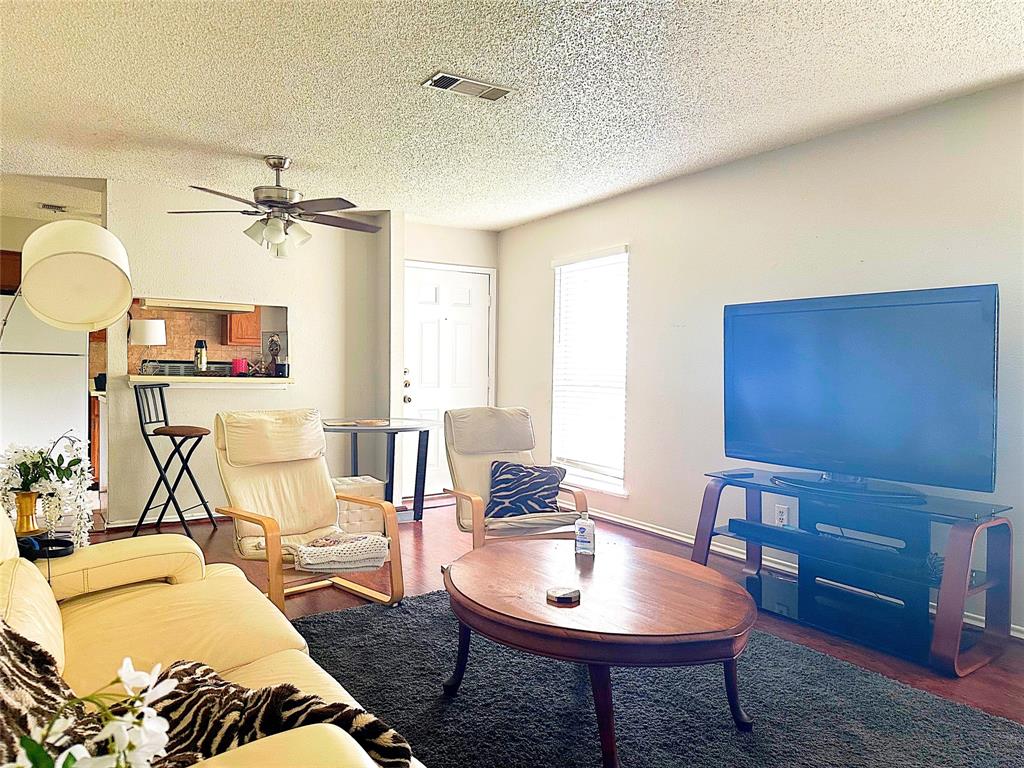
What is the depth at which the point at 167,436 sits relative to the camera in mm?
4988

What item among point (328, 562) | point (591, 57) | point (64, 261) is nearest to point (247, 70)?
point (591, 57)

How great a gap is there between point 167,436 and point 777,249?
167 inches

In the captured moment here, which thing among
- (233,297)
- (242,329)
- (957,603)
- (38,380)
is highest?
(233,297)

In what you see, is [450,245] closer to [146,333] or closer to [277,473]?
[146,333]

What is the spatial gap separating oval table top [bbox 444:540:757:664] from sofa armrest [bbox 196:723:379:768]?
3.42ft

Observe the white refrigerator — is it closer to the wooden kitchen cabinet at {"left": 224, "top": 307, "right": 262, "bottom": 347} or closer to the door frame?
the wooden kitchen cabinet at {"left": 224, "top": 307, "right": 262, "bottom": 347}

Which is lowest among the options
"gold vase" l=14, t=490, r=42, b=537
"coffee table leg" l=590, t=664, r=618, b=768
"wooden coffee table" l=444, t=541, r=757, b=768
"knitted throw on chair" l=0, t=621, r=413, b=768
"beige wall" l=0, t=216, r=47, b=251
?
"coffee table leg" l=590, t=664, r=618, b=768

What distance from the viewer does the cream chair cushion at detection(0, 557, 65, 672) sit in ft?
5.23

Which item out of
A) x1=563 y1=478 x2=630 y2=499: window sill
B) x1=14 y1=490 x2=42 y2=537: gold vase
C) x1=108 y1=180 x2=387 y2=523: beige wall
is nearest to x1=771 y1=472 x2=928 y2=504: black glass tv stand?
x1=563 y1=478 x2=630 y2=499: window sill

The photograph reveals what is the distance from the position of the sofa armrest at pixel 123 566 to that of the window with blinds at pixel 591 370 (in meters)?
3.51

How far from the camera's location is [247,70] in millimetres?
3035

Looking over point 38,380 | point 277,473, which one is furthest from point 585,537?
point 38,380

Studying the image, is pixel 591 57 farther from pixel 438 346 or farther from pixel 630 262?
pixel 438 346

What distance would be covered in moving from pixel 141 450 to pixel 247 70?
3169mm
